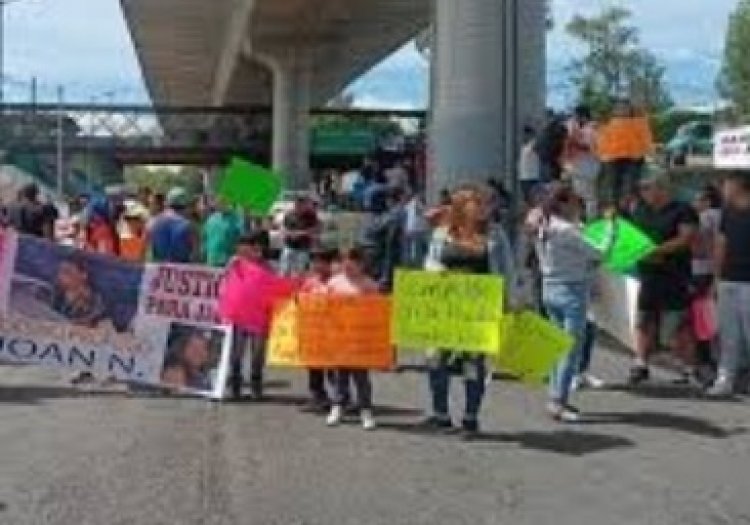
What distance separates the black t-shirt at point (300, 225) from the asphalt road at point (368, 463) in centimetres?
306

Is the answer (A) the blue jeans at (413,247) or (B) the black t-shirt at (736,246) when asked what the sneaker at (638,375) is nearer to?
(B) the black t-shirt at (736,246)

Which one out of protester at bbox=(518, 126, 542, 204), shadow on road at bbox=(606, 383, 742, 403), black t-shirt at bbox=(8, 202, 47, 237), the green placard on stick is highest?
protester at bbox=(518, 126, 542, 204)

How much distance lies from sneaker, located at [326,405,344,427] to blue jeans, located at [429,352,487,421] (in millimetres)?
764

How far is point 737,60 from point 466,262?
81.6 m

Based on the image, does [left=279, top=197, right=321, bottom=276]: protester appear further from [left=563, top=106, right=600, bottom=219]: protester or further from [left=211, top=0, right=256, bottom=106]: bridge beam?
[left=211, top=0, right=256, bottom=106]: bridge beam

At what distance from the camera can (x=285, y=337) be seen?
50.4 feet

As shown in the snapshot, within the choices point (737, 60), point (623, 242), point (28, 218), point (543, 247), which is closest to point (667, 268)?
point (623, 242)

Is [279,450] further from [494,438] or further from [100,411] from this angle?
[100,411]

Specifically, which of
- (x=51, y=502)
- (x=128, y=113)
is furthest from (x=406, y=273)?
(x=128, y=113)

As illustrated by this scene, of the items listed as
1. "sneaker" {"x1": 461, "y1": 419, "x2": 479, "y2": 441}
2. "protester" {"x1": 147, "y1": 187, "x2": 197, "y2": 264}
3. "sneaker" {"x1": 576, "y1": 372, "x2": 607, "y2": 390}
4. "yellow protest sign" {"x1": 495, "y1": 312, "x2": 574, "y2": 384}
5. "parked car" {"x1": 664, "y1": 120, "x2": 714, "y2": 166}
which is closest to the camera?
"sneaker" {"x1": 461, "y1": 419, "x2": 479, "y2": 441}

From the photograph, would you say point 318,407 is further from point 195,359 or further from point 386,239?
→ point 386,239

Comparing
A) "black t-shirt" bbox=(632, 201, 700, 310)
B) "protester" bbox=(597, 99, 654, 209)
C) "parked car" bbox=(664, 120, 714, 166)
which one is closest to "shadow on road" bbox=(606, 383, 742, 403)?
"black t-shirt" bbox=(632, 201, 700, 310)

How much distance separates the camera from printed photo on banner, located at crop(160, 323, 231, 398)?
16312mm

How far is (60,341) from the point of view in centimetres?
1683
